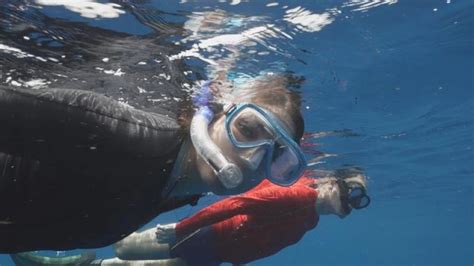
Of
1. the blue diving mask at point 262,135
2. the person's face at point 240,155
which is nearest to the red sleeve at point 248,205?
the blue diving mask at point 262,135

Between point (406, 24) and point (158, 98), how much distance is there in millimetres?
6426

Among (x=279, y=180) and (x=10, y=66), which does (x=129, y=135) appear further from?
(x=10, y=66)

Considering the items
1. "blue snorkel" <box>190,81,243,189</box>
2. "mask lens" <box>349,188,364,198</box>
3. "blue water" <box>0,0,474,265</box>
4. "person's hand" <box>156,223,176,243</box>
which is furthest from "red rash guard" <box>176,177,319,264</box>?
"blue snorkel" <box>190,81,243,189</box>

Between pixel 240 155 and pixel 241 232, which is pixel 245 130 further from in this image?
pixel 241 232

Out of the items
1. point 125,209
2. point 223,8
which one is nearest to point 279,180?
point 125,209

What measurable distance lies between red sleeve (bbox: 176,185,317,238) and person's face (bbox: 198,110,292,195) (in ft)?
13.5

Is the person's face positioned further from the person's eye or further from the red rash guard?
the red rash guard

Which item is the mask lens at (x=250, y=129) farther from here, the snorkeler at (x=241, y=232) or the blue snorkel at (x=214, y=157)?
the snorkeler at (x=241, y=232)

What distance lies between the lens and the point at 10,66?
9.01m

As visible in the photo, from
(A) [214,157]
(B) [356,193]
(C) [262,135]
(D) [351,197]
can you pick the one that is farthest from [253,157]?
(B) [356,193]

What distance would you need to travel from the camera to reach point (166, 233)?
9.25 m

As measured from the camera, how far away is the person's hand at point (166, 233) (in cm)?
925

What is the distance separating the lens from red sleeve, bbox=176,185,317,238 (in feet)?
28.6

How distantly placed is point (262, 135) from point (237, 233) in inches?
212
